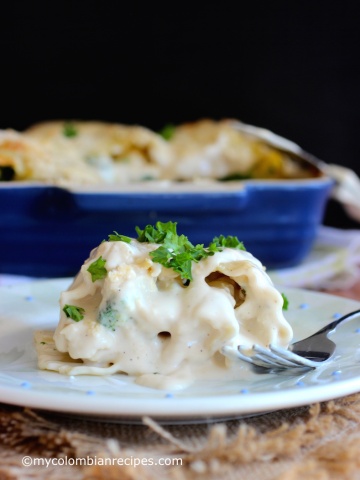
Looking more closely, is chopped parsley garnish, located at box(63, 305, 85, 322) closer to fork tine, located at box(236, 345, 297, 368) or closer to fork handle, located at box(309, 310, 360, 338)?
fork tine, located at box(236, 345, 297, 368)

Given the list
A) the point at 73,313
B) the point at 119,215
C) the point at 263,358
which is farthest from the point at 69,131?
the point at 263,358

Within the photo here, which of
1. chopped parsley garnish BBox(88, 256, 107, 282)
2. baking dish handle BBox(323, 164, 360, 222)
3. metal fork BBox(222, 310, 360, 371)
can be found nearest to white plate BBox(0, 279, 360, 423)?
metal fork BBox(222, 310, 360, 371)

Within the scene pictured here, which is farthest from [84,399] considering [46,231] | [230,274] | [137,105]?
[137,105]

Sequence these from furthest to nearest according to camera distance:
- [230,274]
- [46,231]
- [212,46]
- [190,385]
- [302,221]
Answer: [212,46], [302,221], [46,231], [230,274], [190,385]

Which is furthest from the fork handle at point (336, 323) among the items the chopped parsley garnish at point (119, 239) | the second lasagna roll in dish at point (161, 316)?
the chopped parsley garnish at point (119, 239)

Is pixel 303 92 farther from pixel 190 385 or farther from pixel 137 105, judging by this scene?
pixel 190 385
